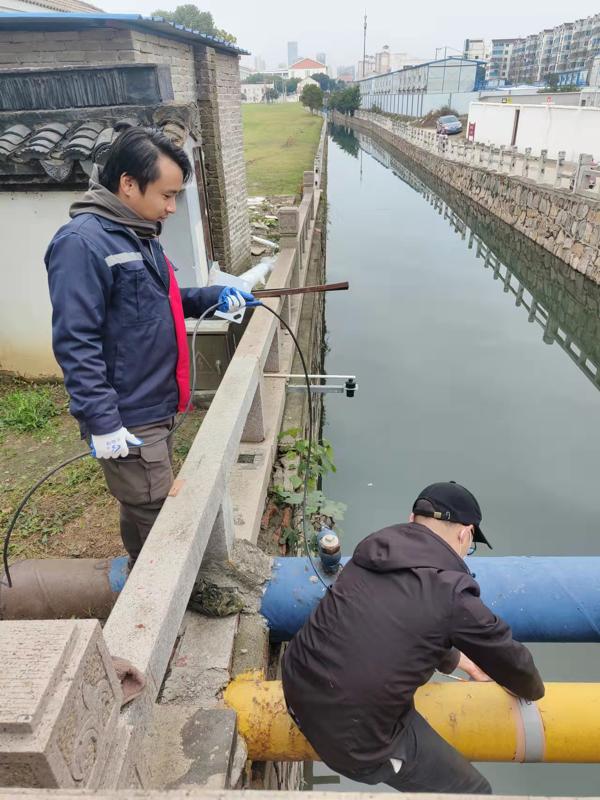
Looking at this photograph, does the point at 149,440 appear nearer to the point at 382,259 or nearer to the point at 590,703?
the point at 590,703

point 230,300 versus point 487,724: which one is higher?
point 230,300

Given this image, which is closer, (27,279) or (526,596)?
(526,596)

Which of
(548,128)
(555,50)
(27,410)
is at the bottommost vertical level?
(27,410)

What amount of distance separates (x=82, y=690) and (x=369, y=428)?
24.2 ft

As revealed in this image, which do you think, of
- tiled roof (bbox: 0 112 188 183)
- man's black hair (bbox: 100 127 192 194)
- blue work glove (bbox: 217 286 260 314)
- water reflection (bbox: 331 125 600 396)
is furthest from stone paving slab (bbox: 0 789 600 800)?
water reflection (bbox: 331 125 600 396)

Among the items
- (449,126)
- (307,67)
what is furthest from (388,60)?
(449,126)

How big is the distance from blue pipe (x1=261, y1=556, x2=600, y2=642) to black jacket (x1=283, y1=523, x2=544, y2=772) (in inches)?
24.3

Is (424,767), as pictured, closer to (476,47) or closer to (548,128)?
(548,128)

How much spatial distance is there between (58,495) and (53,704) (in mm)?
3344

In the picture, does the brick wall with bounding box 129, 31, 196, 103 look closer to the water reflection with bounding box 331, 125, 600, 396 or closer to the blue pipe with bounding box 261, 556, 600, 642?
the blue pipe with bounding box 261, 556, 600, 642

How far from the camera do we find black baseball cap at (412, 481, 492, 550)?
6.32 ft

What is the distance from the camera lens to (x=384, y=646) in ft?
5.47

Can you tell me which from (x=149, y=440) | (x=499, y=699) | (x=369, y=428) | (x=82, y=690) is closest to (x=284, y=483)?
(x=149, y=440)

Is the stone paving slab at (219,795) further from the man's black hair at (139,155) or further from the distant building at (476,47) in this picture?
the distant building at (476,47)
